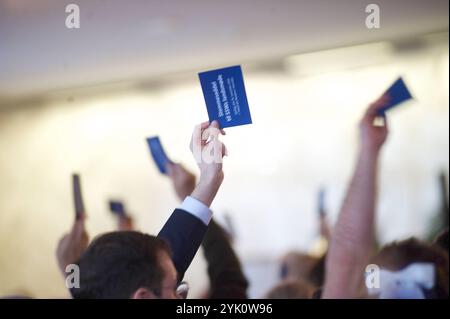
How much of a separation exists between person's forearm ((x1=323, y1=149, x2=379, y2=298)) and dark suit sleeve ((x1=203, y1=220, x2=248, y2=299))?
242 mm

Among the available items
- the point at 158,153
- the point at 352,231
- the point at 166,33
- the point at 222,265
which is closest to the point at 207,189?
the point at 222,265

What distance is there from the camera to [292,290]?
204 centimetres

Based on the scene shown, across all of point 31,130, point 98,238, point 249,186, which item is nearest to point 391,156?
point 249,186

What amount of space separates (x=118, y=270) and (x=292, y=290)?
1131 millimetres

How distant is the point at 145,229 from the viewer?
239 centimetres

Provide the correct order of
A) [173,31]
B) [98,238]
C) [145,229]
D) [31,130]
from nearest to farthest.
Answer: [98,238], [173,31], [145,229], [31,130]

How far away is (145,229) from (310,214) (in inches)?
26.5

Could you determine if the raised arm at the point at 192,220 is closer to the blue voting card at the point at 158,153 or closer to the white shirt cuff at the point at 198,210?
the white shirt cuff at the point at 198,210

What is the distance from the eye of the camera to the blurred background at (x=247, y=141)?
240cm

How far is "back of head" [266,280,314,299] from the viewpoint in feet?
6.41

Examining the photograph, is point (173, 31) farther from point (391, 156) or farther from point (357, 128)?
point (391, 156)

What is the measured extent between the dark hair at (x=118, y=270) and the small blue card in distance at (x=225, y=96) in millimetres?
326

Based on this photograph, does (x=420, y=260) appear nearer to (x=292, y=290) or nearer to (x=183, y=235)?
(x=292, y=290)

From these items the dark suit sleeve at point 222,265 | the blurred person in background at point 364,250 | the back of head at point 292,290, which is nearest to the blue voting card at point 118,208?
the back of head at point 292,290
